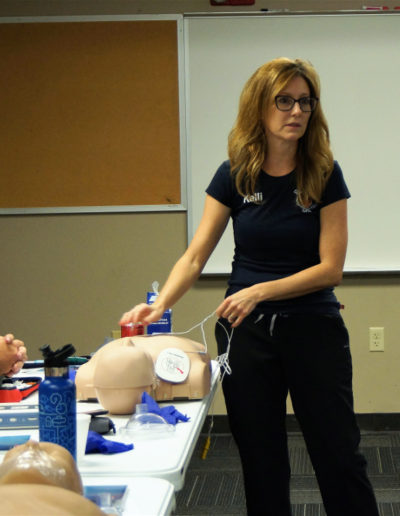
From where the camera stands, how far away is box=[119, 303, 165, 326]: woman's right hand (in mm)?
1648

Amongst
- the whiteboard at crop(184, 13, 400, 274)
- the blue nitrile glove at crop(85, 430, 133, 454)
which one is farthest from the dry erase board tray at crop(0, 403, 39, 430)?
the whiteboard at crop(184, 13, 400, 274)

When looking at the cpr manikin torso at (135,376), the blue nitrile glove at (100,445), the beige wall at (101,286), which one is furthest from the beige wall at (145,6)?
the blue nitrile glove at (100,445)

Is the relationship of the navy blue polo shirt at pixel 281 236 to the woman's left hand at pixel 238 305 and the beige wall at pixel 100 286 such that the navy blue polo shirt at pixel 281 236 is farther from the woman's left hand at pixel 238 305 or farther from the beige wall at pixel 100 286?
the beige wall at pixel 100 286

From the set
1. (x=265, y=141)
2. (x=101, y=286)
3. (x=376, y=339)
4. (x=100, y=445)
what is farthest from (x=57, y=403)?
Answer: (x=376, y=339)

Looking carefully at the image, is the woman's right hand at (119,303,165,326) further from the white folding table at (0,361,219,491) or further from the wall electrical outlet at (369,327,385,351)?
the wall electrical outlet at (369,327,385,351)

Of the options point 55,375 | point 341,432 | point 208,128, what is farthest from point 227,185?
point 208,128

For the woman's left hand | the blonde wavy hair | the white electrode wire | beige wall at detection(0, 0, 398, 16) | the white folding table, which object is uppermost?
beige wall at detection(0, 0, 398, 16)

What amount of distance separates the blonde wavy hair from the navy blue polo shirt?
27 millimetres

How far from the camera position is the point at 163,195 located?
3.57 meters

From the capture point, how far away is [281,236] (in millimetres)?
1748

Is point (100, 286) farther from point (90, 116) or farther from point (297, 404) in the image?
point (297, 404)

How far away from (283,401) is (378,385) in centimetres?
198

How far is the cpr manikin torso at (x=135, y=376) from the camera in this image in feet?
4.63

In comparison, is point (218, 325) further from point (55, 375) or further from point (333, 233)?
point (55, 375)
